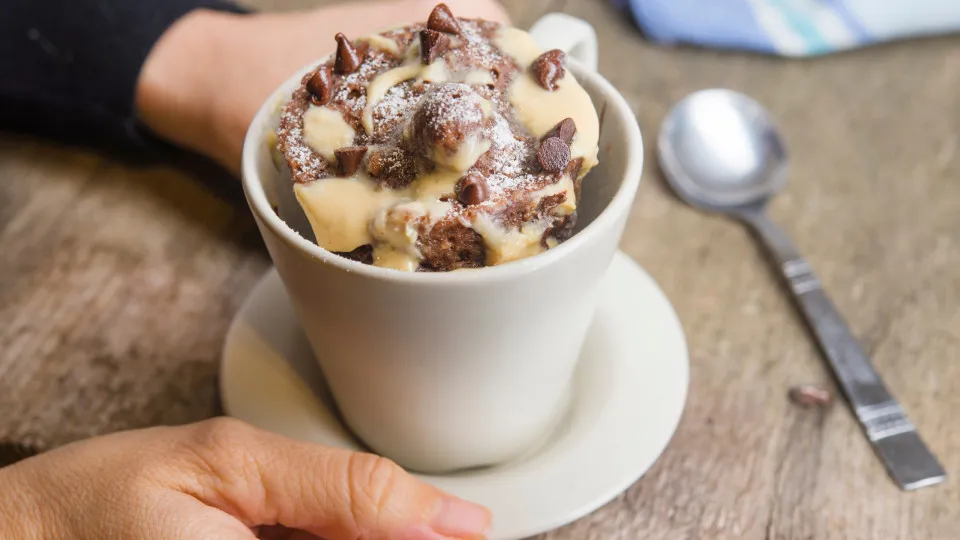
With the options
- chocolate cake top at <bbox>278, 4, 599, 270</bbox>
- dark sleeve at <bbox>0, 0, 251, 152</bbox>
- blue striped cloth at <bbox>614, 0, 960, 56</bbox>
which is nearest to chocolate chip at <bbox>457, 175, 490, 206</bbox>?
chocolate cake top at <bbox>278, 4, 599, 270</bbox>

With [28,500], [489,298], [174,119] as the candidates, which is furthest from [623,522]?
[174,119]

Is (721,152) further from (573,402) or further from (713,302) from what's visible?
(573,402)

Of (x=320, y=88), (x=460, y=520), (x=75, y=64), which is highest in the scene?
(x=320, y=88)

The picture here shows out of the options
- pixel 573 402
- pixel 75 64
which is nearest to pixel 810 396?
pixel 573 402

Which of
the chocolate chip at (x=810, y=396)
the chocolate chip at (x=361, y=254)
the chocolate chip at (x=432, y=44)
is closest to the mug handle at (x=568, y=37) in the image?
the chocolate chip at (x=432, y=44)

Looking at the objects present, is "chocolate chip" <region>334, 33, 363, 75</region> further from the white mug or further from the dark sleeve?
the dark sleeve

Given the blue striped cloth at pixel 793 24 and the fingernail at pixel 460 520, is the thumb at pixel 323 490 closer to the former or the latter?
the fingernail at pixel 460 520
